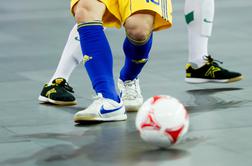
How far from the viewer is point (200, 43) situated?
5961 mm

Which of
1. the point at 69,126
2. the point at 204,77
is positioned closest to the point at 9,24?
the point at 204,77

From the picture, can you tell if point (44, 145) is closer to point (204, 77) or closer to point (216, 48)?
point (204, 77)

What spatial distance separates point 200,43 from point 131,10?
112 cm

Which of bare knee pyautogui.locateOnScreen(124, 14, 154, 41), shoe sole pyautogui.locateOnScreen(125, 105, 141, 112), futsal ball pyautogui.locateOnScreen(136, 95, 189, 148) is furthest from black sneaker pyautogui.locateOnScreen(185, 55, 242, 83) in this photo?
futsal ball pyautogui.locateOnScreen(136, 95, 189, 148)

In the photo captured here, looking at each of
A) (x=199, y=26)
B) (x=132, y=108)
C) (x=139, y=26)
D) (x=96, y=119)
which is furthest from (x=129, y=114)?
(x=199, y=26)

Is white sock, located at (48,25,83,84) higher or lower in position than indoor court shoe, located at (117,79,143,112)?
higher

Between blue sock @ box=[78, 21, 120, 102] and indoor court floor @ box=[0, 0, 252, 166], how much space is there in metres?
0.22

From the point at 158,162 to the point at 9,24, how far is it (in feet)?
17.7

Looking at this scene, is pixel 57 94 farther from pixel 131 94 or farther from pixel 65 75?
pixel 131 94

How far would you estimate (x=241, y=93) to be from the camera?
565cm

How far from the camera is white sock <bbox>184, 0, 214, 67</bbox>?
19.5ft

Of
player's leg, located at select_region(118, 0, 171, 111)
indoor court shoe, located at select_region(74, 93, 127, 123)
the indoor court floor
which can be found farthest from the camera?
player's leg, located at select_region(118, 0, 171, 111)

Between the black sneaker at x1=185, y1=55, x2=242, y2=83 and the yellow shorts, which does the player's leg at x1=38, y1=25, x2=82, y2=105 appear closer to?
the yellow shorts

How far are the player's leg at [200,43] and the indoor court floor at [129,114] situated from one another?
0.26 feet
